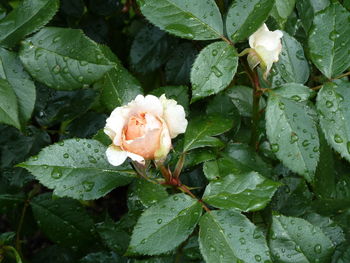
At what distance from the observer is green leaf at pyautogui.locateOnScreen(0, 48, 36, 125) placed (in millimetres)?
1104

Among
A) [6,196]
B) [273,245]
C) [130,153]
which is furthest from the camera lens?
[6,196]

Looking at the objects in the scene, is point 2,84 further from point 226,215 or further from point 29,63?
point 226,215

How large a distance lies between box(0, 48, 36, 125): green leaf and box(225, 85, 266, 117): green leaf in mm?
474

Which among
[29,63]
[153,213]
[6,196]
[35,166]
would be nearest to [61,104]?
[6,196]

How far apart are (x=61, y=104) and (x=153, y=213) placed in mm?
695

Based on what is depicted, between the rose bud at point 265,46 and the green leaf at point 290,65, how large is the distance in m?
0.11

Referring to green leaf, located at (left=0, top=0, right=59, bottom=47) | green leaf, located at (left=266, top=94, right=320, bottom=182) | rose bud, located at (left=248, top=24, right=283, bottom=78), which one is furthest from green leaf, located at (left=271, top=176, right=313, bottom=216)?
green leaf, located at (left=0, top=0, right=59, bottom=47)

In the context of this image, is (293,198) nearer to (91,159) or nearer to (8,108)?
(91,159)

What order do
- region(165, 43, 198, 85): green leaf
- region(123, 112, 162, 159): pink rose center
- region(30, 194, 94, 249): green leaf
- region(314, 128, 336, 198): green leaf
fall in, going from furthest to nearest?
region(165, 43, 198, 85): green leaf
region(30, 194, 94, 249): green leaf
region(314, 128, 336, 198): green leaf
region(123, 112, 162, 159): pink rose center

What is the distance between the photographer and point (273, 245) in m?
1.03

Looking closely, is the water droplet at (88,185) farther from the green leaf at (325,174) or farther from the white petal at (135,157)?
the green leaf at (325,174)

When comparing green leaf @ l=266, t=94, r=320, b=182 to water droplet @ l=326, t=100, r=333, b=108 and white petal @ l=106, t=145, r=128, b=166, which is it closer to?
water droplet @ l=326, t=100, r=333, b=108

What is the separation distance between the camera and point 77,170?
99 cm

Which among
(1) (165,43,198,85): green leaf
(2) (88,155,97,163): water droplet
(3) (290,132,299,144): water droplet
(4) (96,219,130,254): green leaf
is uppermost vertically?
(3) (290,132,299,144): water droplet
